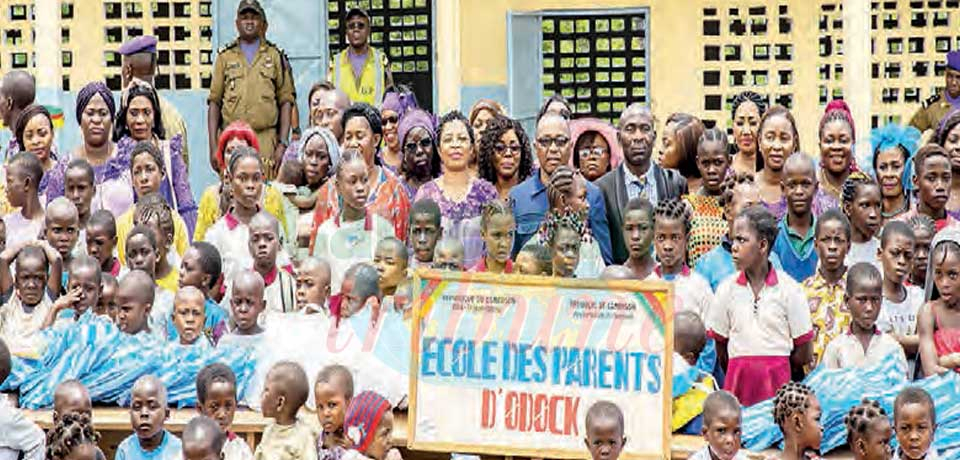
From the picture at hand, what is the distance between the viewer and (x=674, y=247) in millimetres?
15148

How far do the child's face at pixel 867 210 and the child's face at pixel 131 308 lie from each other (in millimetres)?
3696

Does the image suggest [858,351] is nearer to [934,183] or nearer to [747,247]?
[747,247]

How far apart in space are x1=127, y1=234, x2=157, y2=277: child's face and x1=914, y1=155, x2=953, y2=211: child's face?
161 inches

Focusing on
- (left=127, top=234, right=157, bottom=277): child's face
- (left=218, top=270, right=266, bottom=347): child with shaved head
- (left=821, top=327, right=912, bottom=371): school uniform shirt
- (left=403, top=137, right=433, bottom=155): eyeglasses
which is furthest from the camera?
(left=403, top=137, right=433, bottom=155): eyeglasses

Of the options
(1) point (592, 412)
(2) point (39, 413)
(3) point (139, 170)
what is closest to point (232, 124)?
(3) point (139, 170)

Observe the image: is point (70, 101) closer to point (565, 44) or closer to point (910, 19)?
point (565, 44)

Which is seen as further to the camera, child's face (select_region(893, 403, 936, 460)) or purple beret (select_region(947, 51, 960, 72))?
purple beret (select_region(947, 51, 960, 72))

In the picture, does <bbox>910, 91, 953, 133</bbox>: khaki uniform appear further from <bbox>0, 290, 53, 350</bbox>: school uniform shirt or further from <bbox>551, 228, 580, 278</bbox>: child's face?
<bbox>0, 290, 53, 350</bbox>: school uniform shirt

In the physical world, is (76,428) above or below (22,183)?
below

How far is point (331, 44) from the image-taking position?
71.5 ft

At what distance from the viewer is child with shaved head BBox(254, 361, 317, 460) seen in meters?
13.8

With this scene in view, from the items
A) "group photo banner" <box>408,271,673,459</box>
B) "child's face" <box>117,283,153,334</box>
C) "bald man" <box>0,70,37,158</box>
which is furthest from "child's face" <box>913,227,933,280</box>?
"bald man" <box>0,70,37,158</box>

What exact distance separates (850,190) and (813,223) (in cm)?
26

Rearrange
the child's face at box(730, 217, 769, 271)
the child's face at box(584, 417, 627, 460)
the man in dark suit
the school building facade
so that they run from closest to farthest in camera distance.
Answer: the child's face at box(584, 417, 627, 460), the child's face at box(730, 217, 769, 271), the man in dark suit, the school building facade
